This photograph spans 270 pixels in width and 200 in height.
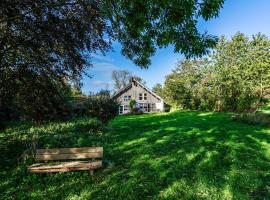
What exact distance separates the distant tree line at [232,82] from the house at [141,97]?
3330mm

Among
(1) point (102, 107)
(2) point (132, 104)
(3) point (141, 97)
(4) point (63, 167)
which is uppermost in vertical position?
(3) point (141, 97)

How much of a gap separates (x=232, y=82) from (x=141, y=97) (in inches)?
772

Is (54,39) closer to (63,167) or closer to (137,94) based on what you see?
(63,167)

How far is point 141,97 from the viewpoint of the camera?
5578 cm

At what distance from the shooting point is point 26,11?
10.2m

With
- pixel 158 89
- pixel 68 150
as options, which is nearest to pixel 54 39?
pixel 68 150

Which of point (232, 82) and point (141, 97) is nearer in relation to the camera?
point (232, 82)

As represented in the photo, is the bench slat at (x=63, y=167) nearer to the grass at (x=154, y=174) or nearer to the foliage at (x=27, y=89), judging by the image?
the grass at (x=154, y=174)

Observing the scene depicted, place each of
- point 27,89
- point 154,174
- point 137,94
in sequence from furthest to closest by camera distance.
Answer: point 137,94 < point 27,89 < point 154,174

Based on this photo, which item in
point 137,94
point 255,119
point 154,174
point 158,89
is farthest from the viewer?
point 158,89

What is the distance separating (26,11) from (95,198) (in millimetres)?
7373

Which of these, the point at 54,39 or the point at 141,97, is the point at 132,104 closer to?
the point at 141,97

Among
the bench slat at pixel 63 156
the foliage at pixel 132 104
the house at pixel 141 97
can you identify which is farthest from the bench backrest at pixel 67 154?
the house at pixel 141 97

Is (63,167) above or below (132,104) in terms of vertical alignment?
below
